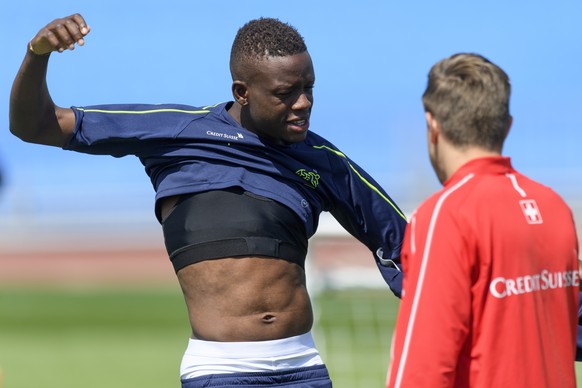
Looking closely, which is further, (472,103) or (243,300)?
(243,300)

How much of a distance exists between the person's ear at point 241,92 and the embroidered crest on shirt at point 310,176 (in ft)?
1.17

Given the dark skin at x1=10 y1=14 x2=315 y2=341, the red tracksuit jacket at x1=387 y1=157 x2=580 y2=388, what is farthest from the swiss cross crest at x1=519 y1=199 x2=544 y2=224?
the dark skin at x1=10 y1=14 x2=315 y2=341

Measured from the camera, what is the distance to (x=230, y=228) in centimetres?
415

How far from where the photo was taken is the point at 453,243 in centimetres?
291

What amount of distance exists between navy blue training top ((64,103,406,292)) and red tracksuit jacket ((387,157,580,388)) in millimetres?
1297

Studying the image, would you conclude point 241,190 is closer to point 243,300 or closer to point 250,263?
point 250,263

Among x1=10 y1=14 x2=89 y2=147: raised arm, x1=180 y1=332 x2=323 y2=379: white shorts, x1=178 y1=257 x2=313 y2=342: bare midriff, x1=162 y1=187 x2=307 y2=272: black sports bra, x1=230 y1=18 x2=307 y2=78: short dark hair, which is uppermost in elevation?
x1=230 y1=18 x2=307 y2=78: short dark hair

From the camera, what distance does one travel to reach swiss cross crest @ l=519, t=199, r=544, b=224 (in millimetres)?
3014

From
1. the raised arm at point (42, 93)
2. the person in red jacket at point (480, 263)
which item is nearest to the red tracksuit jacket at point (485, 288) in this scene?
the person in red jacket at point (480, 263)

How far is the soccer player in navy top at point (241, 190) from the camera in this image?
13.4 feet

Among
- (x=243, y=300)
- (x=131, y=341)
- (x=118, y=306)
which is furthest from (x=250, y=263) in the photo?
(x=118, y=306)

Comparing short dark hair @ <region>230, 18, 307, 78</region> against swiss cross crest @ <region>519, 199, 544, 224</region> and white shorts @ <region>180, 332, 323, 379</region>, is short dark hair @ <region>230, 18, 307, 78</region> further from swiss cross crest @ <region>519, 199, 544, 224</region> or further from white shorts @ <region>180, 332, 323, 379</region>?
swiss cross crest @ <region>519, 199, 544, 224</region>

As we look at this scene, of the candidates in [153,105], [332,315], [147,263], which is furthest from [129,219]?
[153,105]

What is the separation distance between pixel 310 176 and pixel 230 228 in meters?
0.41
